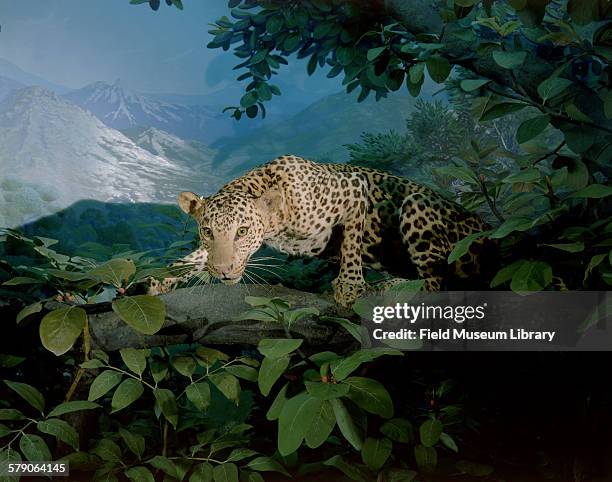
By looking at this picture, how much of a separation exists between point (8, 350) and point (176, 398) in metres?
0.43

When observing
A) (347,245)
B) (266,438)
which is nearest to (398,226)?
(347,245)

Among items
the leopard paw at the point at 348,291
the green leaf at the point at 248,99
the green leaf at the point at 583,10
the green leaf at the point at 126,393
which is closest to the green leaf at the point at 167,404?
the green leaf at the point at 126,393

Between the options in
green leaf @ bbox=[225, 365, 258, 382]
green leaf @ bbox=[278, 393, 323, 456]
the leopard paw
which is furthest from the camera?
the leopard paw

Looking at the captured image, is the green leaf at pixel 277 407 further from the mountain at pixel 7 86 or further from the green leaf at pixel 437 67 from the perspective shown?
the mountain at pixel 7 86

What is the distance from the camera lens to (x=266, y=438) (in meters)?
1.49

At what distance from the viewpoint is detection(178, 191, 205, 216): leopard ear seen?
1520mm

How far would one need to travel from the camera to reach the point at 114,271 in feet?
4.46

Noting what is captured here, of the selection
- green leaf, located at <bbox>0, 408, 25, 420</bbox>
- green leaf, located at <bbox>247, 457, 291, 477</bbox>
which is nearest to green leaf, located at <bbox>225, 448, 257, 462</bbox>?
green leaf, located at <bbox>247, 457, 291, 477</bbox>

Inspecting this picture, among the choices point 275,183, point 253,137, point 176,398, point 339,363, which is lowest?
point 176,398

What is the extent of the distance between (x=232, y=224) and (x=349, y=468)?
0.60 m

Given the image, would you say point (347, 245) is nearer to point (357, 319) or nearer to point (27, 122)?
point (357, 319)

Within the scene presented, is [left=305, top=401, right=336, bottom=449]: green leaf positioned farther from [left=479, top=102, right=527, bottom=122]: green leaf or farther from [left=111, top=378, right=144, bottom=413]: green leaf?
[left=479, top=102, right=527, bottom=122]: green leaf

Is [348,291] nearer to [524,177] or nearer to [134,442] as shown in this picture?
[524,177]

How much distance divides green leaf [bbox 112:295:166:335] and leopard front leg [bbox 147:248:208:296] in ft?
0.65
